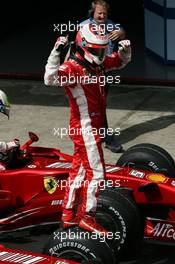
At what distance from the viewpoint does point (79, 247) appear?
23.9ft

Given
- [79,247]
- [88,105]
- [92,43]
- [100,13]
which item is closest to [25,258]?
[79,247]

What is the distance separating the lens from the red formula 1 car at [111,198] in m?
7.68

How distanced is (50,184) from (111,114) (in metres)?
3.94

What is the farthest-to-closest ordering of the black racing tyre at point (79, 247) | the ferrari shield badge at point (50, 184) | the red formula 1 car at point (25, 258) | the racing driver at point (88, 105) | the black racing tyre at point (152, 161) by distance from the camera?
the black racing tyre at point (152, 161) → the ferrari shield badge at point (50, 184) → the racing driver at point (88, 105) → the black racing tyre at point (79, 247) → the red formula 1 car at point (25, 258)

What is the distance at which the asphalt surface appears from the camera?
36.8 feet

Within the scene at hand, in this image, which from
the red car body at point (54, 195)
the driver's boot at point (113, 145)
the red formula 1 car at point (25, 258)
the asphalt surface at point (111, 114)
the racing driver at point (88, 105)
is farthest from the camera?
the asphalt surface at point (111, 114)

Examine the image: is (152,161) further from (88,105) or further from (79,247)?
(79,247)

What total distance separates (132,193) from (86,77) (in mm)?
1074

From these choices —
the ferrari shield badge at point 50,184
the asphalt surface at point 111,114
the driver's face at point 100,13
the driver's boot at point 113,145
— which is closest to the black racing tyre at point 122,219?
the ferrari shield badge at point 50,184

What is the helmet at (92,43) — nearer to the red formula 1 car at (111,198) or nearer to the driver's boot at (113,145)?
the red formula 1 car at (111,198)

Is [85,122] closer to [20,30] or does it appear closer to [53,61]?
[53,61]

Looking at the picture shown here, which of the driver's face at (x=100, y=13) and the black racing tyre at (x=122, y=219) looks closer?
the black racing tyre at (x=122, y=219)

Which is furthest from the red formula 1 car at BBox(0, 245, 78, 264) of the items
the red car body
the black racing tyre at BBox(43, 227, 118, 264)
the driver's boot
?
the driver's boot

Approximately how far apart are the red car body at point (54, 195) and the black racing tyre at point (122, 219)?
0.29 m
